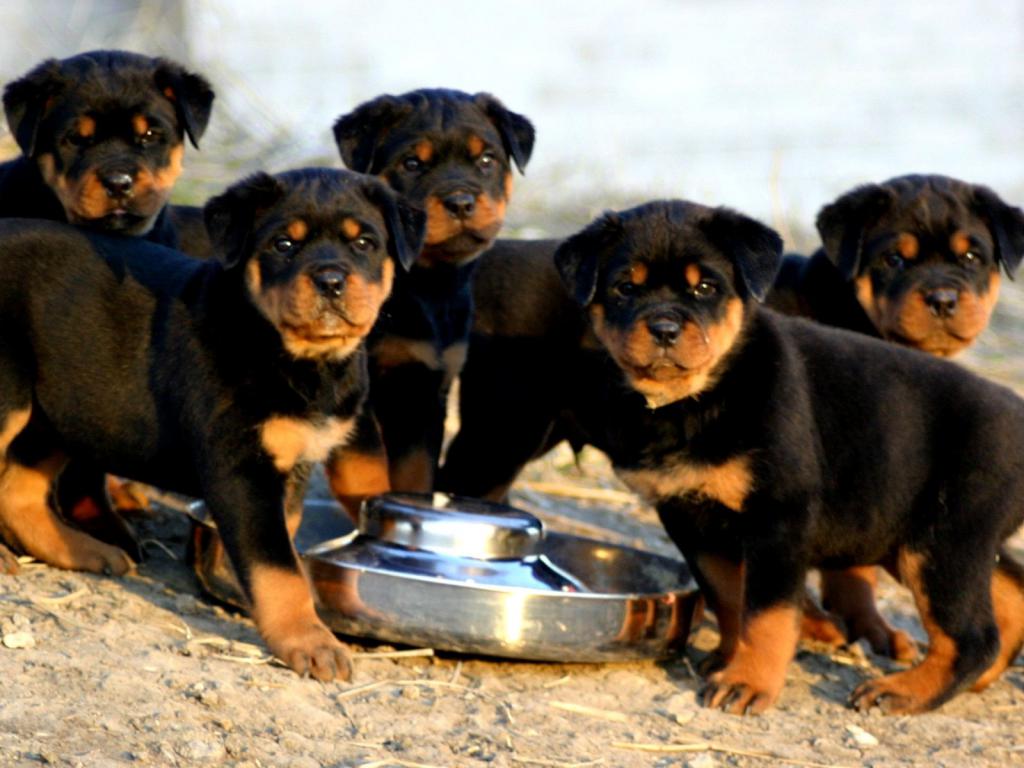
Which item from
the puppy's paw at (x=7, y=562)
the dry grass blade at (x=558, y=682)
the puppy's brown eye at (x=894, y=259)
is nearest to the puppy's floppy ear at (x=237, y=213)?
the puppy's paw at (x=7, y=562)

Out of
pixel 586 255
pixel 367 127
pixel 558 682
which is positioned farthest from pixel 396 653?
pixel 367 127

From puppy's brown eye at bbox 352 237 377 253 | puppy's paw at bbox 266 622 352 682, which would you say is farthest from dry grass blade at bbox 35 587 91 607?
puppy's brown eye at bbox 352 237 377 253

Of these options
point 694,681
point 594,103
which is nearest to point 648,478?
point 694,681

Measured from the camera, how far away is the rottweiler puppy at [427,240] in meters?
5.17

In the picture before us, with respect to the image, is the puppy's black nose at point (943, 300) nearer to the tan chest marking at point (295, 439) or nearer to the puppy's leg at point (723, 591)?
the puppy's leg at point (723, 591)

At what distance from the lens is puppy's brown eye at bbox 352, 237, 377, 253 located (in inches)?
169

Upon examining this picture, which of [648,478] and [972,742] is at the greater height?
[648,478]

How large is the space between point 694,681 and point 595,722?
615mm

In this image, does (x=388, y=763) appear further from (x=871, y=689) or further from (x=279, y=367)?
(x=871, y=689)

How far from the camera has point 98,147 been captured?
16.3ft

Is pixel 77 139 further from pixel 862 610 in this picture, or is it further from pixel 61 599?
pixel 862 610

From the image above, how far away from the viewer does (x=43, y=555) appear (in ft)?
15.4

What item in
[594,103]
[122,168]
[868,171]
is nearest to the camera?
[122,168]

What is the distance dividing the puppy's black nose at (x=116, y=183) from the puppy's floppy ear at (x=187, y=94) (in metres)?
0.38
